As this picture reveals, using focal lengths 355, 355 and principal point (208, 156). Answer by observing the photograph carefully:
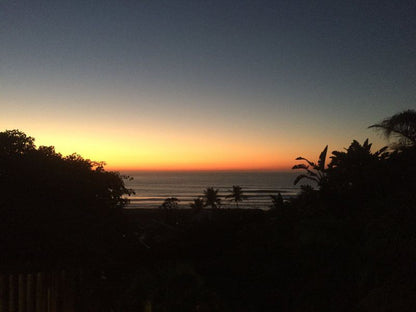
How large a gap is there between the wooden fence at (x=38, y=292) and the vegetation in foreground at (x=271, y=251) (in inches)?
13.6

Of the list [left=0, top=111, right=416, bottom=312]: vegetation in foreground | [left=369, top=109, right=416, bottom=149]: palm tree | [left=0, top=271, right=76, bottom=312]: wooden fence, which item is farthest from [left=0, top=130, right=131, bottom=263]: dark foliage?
[left=369, top=109, right=416, bottom=149]: palm tree

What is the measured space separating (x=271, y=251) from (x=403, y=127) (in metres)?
10.2

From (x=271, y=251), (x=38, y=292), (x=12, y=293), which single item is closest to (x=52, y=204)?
(x=38, y=292)

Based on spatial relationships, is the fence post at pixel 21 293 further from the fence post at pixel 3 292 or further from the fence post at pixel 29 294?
the fence post at pixel 3 292

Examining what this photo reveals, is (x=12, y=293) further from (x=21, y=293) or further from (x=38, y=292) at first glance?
(x=38, y=292)

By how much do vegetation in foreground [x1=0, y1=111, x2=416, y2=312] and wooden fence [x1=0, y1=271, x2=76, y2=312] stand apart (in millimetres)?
346

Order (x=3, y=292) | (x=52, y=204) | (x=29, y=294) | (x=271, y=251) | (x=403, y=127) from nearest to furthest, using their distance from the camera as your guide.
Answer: (x=3, y=292), (x=29, y=294), (x=271, y=251), (x=52, y=204), (x=403, y=127)

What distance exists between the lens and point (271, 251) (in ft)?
28.3

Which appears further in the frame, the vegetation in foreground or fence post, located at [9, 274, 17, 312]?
the vegetation in foreground

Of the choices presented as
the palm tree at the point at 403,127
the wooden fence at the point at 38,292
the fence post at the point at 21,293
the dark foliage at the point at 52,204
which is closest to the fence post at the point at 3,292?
the wooden fence at the point at 38,292

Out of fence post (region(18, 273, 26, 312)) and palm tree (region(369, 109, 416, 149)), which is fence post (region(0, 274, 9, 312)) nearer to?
fence post (region(18, 273, 26, 312))

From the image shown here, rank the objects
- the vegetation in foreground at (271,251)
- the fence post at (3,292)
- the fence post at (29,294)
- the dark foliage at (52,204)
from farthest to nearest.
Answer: the dark foliage at (52,204)
the vegetation in foreground at (271,251)
the fence post at (29,294)
the fence post at (3,292)

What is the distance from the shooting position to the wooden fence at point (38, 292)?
660 cm

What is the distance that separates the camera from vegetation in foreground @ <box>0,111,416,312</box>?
7090 mm
